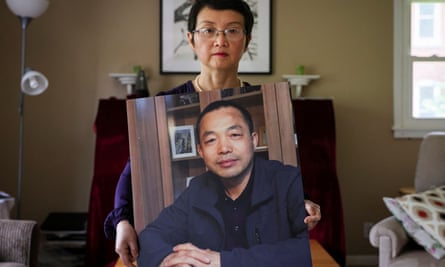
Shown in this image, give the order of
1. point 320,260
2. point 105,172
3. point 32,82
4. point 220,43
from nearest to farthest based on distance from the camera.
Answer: point 220,43, point 320,260, point 32,82, point 105,172

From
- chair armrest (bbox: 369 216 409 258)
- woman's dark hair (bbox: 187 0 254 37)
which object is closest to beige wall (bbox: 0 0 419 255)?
chair armrest (bbox: 369 216 409 258)

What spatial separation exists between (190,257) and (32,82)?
6.80ft

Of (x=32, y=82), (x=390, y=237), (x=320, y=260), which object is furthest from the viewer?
(x=32, y=82)

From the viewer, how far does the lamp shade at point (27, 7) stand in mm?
2531

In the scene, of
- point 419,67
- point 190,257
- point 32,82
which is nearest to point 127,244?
point 190,257

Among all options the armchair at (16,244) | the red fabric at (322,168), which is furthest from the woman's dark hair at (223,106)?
the red fabric at (322,168)

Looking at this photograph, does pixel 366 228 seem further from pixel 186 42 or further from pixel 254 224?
pixel 254 224

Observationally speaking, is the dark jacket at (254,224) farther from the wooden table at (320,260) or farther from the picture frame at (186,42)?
the picture frame at (186,42)

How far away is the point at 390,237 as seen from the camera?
2.15 metres

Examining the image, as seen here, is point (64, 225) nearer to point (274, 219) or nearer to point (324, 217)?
point (324, 217)

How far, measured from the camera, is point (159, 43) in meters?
3.12

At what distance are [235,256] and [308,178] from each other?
2.03 metres

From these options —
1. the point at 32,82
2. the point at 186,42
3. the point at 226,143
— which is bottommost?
the point at 226,143

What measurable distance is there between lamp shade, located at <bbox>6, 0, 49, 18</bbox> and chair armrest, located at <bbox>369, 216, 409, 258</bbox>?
88.7 inches
